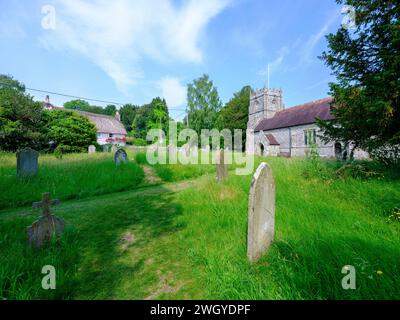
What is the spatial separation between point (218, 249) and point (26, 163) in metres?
8.93

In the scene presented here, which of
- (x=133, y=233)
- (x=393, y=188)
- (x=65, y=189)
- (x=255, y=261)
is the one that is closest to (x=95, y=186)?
(x=65, y=189)

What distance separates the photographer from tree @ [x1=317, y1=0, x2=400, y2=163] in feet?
14.6

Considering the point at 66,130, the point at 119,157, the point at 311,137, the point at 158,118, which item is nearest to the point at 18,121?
the point at 66,130

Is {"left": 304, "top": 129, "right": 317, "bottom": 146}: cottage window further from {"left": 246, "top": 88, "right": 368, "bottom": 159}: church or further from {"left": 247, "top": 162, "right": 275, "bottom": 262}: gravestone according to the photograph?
{"left": 246, "top": 88, "right": 368, "bottom": 159}: church

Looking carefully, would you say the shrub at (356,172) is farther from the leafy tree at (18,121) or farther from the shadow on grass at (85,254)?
the leafy tree at (18,121)

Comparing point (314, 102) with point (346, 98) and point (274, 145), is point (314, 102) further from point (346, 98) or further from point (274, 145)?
point (346, 98)

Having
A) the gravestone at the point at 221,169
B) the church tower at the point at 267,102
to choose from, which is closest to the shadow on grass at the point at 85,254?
the gravestone at the point at 221,169

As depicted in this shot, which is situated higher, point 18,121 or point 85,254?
point 18,121

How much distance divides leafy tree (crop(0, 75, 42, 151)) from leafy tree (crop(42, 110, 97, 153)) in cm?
93

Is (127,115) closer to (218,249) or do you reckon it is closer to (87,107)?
(87,107)

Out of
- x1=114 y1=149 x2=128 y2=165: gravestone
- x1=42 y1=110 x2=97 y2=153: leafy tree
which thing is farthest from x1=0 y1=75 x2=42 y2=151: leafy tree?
x1=114 y1=149 x2=128 y2=165: gravestone

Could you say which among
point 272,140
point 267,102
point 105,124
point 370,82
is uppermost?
point 267,102

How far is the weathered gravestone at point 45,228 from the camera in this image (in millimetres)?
3260

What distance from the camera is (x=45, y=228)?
345 centimetres
